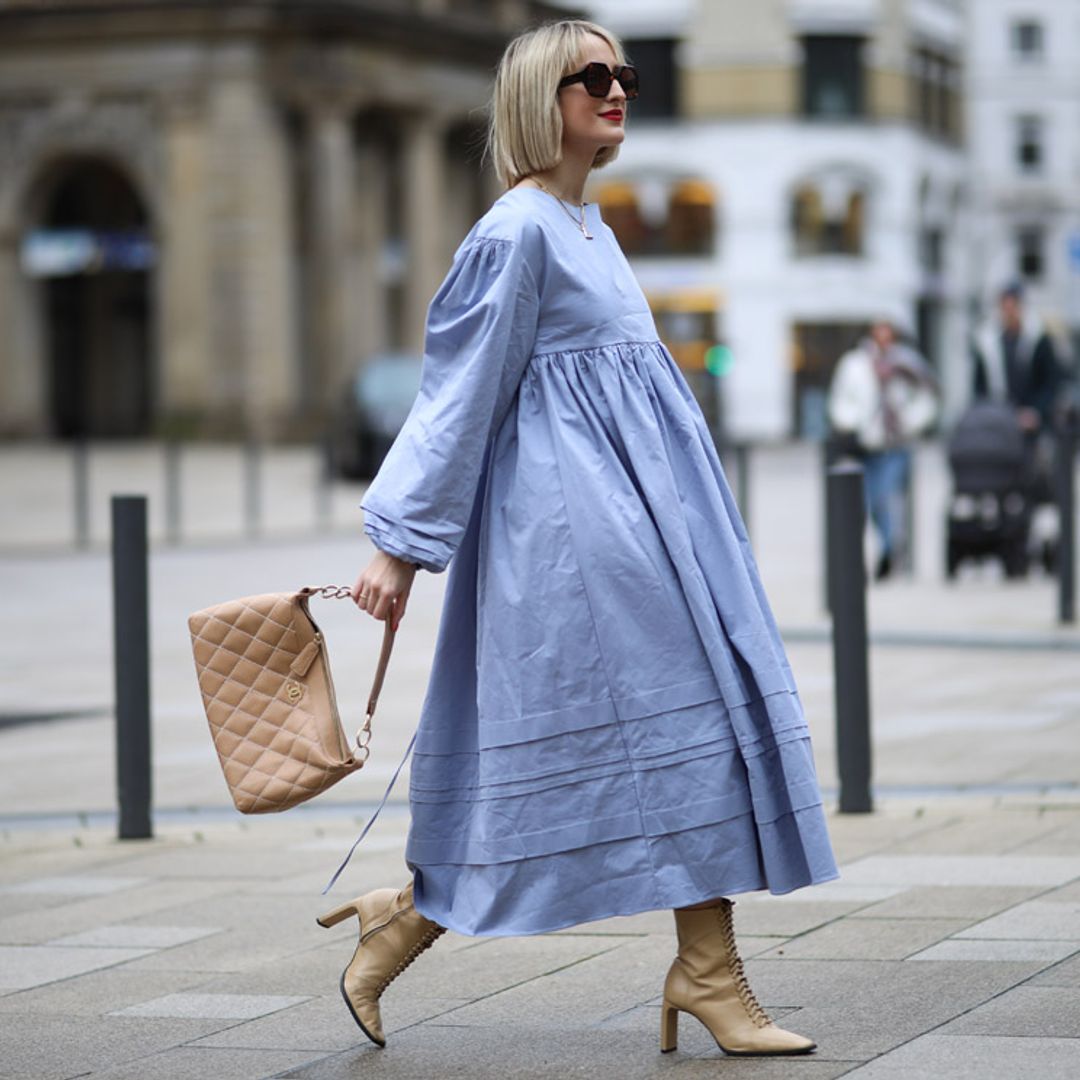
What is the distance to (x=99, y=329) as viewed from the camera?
50844 mm

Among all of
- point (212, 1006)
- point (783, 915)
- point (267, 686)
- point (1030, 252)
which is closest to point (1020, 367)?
point (783, 915)

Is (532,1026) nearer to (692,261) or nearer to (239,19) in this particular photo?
(239,19)

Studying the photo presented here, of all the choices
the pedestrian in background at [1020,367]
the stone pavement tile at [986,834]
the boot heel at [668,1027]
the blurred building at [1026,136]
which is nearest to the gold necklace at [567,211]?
the boot heel at [668,1027]

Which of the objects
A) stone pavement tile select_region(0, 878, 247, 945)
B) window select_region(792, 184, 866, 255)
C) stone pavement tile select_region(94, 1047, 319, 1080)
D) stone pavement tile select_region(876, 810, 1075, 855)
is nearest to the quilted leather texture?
stone pavement tile select_region(94, 1047, 319, 1080)

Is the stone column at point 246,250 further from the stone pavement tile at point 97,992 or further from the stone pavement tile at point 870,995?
the stone pavement tile at point 870,995

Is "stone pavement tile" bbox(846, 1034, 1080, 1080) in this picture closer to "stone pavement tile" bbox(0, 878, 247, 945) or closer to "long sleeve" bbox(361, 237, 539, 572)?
"long sleeve" bbox(361, 237, 539, 572)

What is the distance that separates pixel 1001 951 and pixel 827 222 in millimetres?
55968

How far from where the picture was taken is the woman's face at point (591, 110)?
4.65 metres

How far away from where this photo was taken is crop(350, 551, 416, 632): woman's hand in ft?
14.8

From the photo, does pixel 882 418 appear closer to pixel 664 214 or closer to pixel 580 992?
pixel 580 992

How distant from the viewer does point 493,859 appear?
447 centimetres

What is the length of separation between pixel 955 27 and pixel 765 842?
64.5 m

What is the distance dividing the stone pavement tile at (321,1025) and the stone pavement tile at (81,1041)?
0.26ft

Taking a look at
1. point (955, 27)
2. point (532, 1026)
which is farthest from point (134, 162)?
point (532, 1026)
